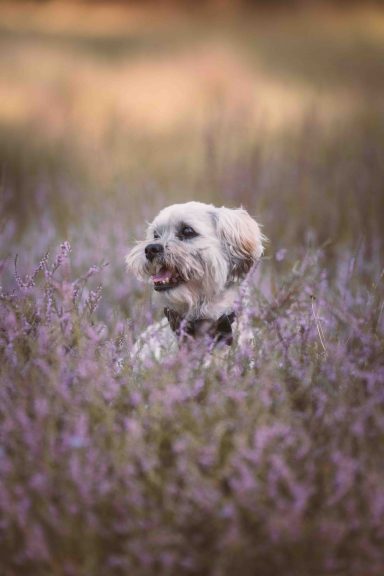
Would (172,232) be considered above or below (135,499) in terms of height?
above

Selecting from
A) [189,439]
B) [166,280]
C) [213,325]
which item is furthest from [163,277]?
[189,439]

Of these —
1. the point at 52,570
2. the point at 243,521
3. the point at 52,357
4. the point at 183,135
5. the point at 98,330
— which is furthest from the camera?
the point at 183,135

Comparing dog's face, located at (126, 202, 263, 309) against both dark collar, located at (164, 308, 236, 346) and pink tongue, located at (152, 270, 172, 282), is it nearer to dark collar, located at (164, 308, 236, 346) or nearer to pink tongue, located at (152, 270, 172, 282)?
pink tongue, located at (152, 270, 172, 282)

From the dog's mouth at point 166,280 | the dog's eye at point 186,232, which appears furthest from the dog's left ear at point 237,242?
the dog's mouth at point 166,280

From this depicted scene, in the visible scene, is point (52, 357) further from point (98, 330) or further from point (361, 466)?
point (361, 466)

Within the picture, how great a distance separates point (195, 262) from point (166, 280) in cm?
19

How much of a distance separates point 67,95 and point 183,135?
1.44m

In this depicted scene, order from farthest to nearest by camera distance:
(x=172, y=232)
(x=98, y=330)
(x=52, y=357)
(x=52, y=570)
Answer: (x=172, y=232) → (x=98, y=330) → (x=52, y=357) → (x=52, y=570)

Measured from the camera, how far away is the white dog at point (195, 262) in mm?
3537

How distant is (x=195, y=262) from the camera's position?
3562 millimetres

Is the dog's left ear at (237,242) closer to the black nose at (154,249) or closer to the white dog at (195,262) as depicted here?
the white dog at (195,262)

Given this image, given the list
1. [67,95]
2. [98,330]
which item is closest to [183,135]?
[67,95]

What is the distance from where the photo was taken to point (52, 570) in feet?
6.04

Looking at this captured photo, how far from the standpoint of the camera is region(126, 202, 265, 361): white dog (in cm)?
354
